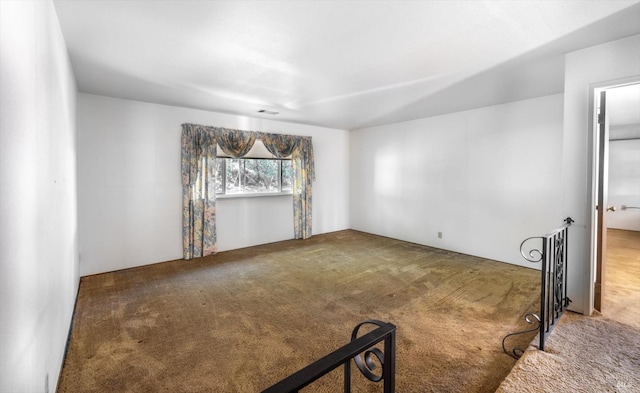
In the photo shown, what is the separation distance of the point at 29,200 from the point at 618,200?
924 cm

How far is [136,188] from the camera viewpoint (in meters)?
4.24

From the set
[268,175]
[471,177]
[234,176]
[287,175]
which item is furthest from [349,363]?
[287,175]

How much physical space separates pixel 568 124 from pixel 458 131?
2318mm

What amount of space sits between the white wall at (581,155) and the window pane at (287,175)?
14.4 feet

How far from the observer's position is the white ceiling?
77.0 inches

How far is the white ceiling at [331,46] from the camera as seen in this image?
77.0 inches

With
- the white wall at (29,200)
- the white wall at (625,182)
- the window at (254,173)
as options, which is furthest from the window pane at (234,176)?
the white wall at (625,182)

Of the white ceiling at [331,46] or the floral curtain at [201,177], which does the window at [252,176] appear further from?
the white ceiling at [331,46]

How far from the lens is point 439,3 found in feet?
6.15

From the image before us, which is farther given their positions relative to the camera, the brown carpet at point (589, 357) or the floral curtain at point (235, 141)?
the floral curtain at point (235, 141)

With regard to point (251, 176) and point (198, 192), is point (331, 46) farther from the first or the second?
point (251, 176)

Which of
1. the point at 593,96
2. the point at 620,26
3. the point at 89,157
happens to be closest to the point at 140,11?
the point at 89,157

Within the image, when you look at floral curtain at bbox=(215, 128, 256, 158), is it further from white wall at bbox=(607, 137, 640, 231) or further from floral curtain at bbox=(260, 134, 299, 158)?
white wall at bbox=(607, 137, 640, 231)

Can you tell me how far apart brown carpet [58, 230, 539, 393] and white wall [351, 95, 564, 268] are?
59cm
